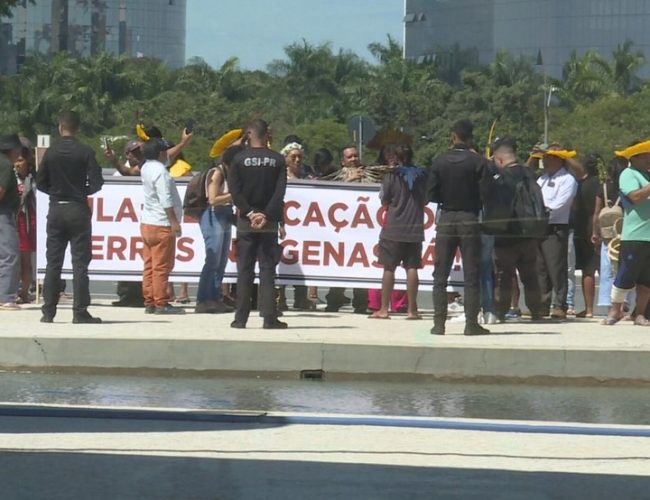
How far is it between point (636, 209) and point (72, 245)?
475 centimetres

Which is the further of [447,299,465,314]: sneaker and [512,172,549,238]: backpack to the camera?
[447,299,465,314]: sneaker

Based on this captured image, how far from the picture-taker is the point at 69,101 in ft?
374

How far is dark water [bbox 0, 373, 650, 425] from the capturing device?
32.7ft

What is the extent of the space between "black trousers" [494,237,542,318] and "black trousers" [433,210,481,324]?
136 cm

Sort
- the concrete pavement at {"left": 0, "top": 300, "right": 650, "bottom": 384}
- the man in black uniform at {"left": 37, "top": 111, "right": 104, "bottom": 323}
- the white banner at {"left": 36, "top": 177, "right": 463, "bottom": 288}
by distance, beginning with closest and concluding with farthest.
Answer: the concrete pavement at {"left": 0, "top": 300, "right": 650, "bottom": 384}, the man in black uniform at {"left": 37, "top": 111, "right": 104, "bottom": 323}, the white banner at {"left": 36, "top": 177, "right": 463, "bottom": 288}

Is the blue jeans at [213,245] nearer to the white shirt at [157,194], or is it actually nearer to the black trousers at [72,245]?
the white shirt at [157,194]

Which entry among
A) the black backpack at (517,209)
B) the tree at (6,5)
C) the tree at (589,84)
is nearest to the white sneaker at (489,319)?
the black backpack at (517,209)

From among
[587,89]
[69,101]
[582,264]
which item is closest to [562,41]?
[587,89]

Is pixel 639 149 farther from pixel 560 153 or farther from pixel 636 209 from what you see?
pixel 560 153

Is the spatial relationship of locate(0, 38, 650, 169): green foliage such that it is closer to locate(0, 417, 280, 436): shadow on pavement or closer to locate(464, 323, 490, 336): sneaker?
locate(464, 323, 490, 336): sneaker

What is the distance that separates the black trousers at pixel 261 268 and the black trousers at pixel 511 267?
2303mm

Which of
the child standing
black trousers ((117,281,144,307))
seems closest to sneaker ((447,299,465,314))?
the child standing

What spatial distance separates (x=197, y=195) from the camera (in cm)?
1477

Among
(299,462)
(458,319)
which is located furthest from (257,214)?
(299,462)
